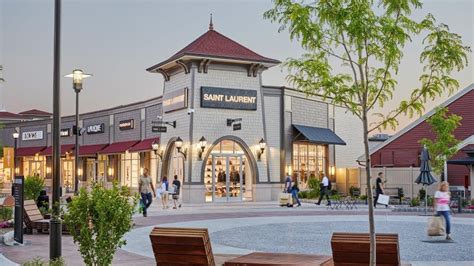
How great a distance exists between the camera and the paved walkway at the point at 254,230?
1437 centimetres

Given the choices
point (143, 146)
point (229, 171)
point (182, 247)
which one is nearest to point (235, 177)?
point (229, 171)

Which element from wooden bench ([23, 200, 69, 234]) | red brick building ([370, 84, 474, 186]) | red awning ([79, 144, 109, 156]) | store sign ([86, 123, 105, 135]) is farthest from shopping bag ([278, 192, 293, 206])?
store sign ([86, 123, 105, 135])

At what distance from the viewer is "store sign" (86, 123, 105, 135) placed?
160ft

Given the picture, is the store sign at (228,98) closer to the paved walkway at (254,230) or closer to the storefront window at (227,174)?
the storefront window at (227,174)

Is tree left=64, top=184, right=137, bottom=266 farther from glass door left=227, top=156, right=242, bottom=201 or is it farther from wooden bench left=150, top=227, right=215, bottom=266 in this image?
glass door left=227, top=156, right=242, bottom=201

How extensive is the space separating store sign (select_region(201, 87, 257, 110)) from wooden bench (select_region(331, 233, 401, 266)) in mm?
26973

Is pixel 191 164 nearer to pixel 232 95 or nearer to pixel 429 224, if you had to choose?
pixel 232 95

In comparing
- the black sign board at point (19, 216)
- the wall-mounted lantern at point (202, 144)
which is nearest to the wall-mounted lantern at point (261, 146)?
the wall-mounted lantern at point (202, 144)

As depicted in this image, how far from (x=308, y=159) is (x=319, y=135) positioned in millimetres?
1806

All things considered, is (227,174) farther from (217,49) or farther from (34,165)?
(34,165)

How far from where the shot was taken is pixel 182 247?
9430 millimetres

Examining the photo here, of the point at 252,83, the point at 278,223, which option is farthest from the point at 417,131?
the point at 278,223

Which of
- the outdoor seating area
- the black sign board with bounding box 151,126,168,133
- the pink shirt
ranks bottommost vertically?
the outdoor seating area

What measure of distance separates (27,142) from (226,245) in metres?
47.7
